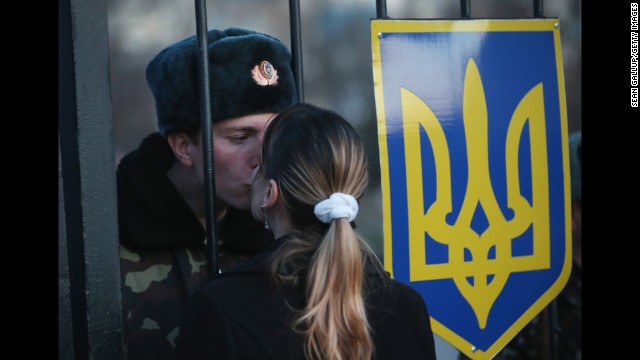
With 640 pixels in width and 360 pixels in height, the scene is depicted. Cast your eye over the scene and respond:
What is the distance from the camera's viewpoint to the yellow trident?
1.80 meters

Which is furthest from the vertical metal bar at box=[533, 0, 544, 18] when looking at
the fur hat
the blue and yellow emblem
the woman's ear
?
the woman's ear

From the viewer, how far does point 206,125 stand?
5.13 feet

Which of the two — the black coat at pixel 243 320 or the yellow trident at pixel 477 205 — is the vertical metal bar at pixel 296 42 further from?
the black coat at pixel 243 320

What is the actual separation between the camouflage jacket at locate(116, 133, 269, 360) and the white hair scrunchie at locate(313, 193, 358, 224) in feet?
2.18

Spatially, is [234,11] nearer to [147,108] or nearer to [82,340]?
[147,108]

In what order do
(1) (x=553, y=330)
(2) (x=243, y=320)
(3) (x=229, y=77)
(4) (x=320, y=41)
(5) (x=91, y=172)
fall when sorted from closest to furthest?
1. (2) (x=243, y=320)
2. (5) (x=91, y=172)
3. (3) (x=229, y=77)
4. (1) (x=553, y=330)
5. (4) (x=320, y=41)

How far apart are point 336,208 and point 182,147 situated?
2.56 ft

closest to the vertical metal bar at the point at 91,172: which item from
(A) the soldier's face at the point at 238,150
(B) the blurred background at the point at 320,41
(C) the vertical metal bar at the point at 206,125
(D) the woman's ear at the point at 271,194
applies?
(C) the vertical metal bar at the point at 206,125

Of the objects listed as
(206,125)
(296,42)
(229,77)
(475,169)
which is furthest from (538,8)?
(206,125)

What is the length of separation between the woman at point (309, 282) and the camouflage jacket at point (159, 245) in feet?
1.90

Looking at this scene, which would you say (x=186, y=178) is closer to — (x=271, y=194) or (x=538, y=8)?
(x=271, y=194)

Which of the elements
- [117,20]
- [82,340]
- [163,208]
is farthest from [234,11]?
[82,340]

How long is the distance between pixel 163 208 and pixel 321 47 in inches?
107

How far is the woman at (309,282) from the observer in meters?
1.23
